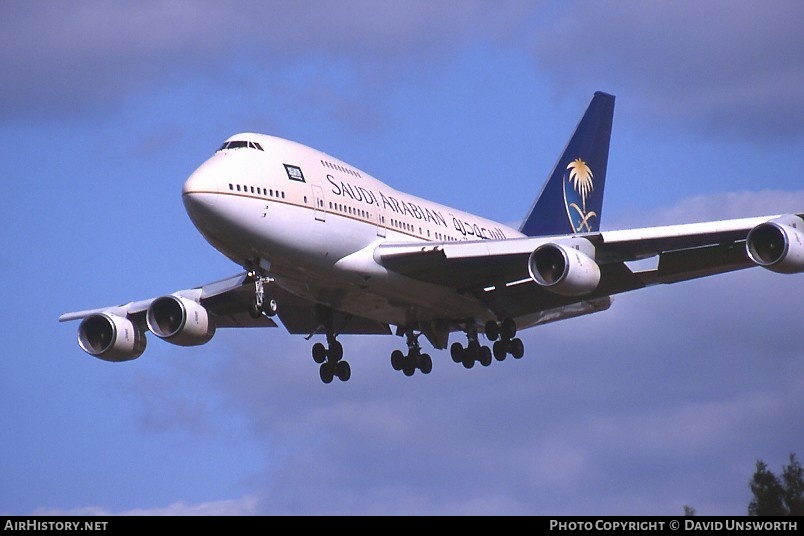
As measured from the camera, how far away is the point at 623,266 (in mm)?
41281

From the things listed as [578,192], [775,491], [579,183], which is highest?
[579,183]

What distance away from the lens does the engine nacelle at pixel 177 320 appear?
42.8 metres

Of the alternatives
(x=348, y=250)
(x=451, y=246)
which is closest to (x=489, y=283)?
(x=451, y=246)

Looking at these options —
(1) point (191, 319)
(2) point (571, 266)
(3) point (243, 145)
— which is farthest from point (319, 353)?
(2) point (571, 266)

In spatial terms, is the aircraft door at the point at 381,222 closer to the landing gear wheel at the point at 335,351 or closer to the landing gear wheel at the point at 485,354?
the landing gear wheel at the point at 335,351

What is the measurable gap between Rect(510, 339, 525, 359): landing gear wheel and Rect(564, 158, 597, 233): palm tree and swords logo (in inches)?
359

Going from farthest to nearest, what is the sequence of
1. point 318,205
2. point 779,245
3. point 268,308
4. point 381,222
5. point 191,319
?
point 191,319 → point 381,222 → point 318,205 → point 268,308 → point 779,245

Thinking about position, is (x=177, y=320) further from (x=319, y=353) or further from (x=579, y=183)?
(x=579, y=183)

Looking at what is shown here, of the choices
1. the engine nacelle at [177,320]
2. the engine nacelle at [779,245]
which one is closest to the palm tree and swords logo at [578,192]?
the engine nacelle at [779,245]

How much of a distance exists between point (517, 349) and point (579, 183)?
11.2 metres

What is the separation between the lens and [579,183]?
53.1 meters

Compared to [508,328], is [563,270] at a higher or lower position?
lower

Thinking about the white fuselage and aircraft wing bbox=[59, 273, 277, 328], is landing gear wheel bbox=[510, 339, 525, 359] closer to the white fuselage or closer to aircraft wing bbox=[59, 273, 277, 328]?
the white fuselage
